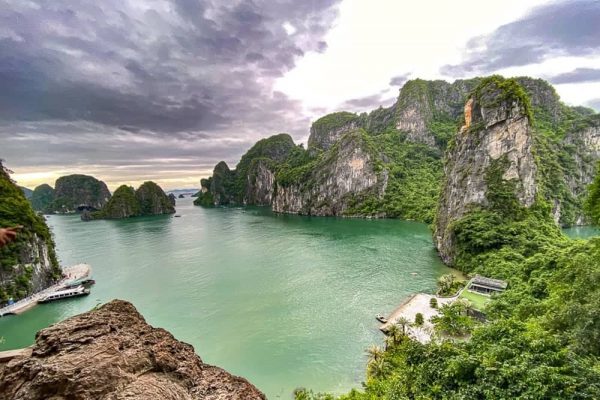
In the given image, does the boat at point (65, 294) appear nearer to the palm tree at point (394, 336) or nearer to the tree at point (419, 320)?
the palm tree at point (394, 336)

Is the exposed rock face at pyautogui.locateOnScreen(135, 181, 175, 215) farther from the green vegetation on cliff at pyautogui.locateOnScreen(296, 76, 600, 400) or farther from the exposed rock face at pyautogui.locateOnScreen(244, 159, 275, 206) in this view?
the green vegetation on cliff at pyautogui.locateOnScreen(296, 76, 600, 400)

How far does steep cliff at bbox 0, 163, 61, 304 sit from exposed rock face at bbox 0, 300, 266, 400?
41.1 metres

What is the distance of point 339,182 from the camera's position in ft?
375

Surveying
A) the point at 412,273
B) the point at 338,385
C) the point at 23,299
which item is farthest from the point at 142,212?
the point at 338,385

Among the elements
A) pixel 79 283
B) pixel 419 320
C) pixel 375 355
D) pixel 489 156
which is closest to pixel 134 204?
pixel 79 283

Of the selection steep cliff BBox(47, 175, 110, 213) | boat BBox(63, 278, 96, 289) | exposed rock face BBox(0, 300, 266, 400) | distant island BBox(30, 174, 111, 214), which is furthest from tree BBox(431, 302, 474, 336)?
steep cliff BBox(47, 175, 110, 213)

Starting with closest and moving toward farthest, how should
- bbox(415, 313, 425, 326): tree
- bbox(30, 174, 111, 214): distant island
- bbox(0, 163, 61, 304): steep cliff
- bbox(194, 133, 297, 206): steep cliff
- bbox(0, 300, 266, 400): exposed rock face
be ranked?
bbox(0, 300, 266, 400): exposed rock face → bbox(415, 313, 425, 326): tree → bbox(0, 163, 61, 304): steep cliff → bbox(194, 133, 297, 206): steep cliff → bbox(30, 174, 111, 214): distant island

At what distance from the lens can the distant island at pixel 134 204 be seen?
5354 inches

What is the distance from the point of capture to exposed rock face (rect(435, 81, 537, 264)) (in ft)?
159

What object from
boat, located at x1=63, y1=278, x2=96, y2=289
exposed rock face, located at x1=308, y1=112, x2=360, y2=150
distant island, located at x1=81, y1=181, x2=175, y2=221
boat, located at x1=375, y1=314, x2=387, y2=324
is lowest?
boat, located at x1=375, y1=314, x2=387, y2=324

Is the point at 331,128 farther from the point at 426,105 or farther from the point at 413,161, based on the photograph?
the point at 413,161

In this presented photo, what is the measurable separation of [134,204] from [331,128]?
114 metres

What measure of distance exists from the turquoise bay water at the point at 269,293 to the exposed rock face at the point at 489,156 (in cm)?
892

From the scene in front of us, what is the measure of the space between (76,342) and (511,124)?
200ft
